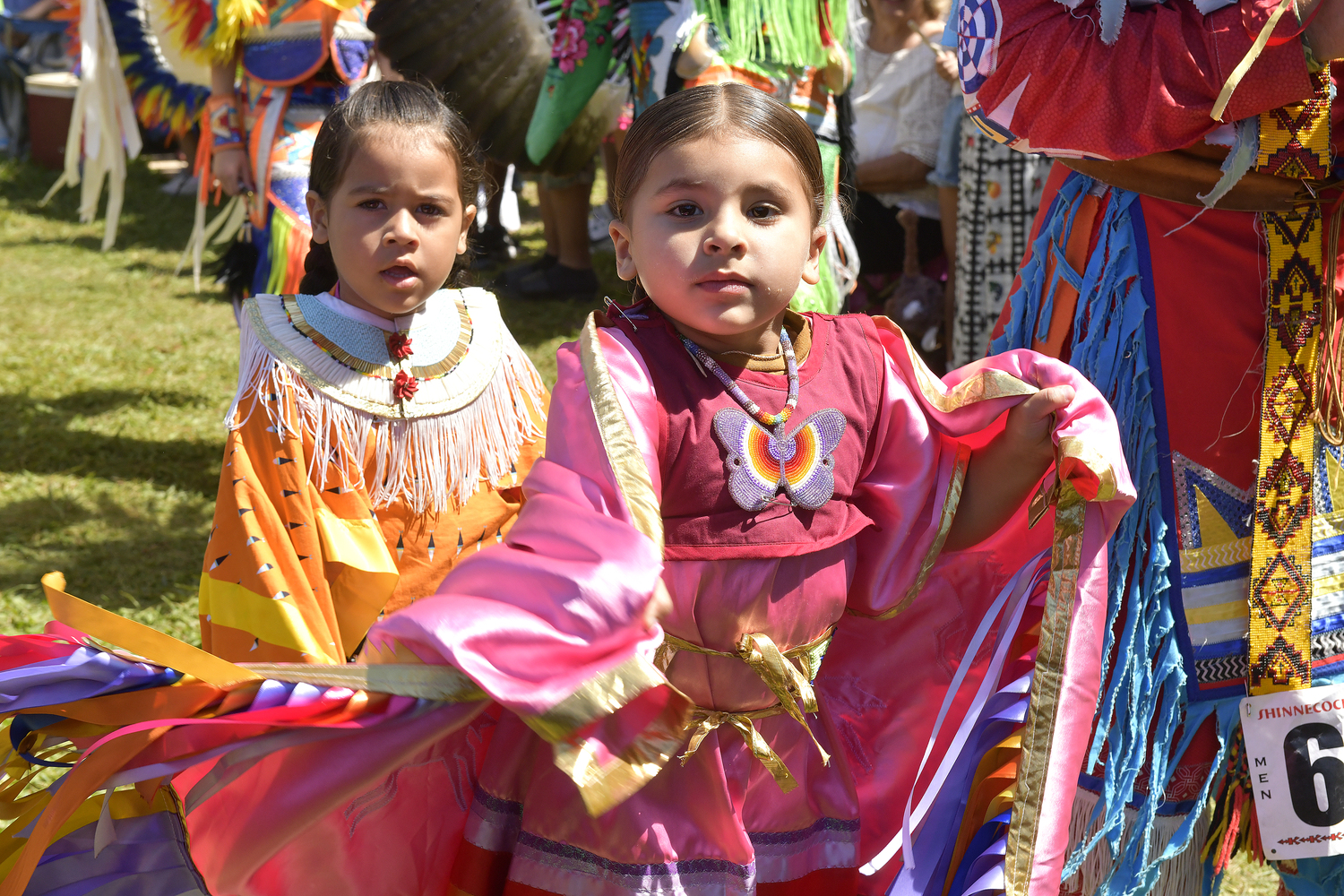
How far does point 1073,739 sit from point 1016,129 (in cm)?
85

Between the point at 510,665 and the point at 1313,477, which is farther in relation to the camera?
the point at 1313,477

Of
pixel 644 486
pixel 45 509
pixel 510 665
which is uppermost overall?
pixel 644 486

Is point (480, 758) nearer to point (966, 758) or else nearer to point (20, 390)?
point (966, 758)

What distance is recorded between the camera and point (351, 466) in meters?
2.05

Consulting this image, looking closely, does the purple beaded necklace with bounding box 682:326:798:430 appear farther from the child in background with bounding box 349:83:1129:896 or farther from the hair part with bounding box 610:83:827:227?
the hair part with bounding box 610:83:827:227

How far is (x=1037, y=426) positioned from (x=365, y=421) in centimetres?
110

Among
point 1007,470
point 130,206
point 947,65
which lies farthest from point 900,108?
point 130,206

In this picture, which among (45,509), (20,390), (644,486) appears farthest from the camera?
(20,390)

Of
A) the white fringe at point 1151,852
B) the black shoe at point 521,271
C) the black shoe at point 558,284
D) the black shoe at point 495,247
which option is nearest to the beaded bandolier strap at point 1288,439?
the white fringe at point 1151,852

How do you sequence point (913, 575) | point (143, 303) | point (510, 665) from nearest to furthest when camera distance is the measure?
point (510, 665) → point (913, 575) → point (143, 303)

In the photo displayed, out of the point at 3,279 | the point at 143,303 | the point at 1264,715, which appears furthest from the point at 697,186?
the point at 3,279

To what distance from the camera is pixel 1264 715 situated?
1.74 m

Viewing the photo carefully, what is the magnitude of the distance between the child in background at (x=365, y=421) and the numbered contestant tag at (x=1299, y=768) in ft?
4.08

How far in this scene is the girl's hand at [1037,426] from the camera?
155 cm
